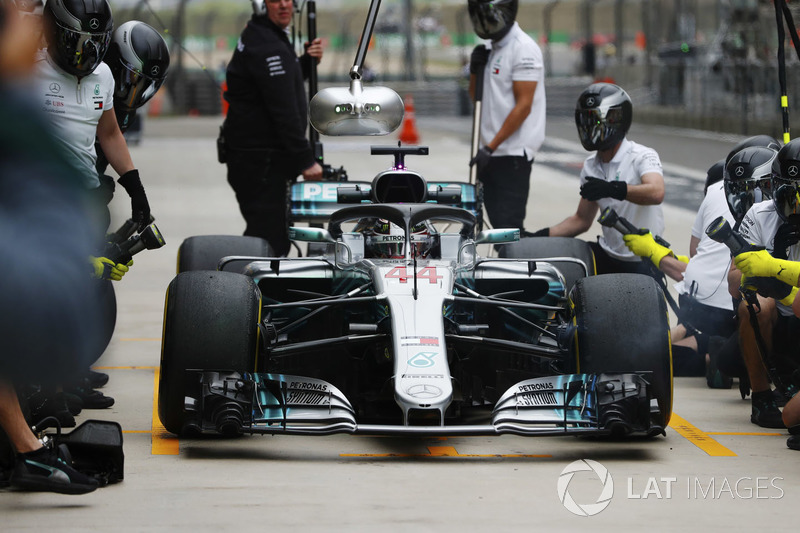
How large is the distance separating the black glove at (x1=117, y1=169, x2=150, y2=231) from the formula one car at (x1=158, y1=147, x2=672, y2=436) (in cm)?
58

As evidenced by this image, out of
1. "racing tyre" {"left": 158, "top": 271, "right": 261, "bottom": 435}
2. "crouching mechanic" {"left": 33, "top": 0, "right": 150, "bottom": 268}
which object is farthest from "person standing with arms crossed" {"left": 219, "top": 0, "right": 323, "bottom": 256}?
"racing tyre" {"left": 158, "top": 271, "right": 261, "bottom": 435}

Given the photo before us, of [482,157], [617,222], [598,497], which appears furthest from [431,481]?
[482,157]

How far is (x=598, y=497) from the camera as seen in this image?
5.04 metres

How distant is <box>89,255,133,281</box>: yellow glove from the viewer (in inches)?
234

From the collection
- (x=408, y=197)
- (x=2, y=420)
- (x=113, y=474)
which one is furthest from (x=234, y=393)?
(x=408, y=197)

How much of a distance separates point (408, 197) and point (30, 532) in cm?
312

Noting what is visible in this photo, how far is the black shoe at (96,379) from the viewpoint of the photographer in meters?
7.26

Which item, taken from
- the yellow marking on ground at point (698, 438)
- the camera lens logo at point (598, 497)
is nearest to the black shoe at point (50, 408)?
the camera lens logo at point (598, 497)

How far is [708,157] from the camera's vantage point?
74.9 ft

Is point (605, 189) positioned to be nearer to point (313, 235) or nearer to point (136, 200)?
point (313, 235)

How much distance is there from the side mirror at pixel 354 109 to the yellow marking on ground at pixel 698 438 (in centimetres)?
199

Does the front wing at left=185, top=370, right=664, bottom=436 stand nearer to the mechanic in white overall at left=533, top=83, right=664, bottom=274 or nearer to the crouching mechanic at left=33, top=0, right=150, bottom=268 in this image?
the crouching mechanic at left=33, top=0, right=150, bottom=268

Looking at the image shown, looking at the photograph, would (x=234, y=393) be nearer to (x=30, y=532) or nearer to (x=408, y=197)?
(x=30, y=532)

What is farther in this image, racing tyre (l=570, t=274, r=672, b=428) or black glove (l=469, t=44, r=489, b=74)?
black glove (l=469, t=44, r=489, b=74)
